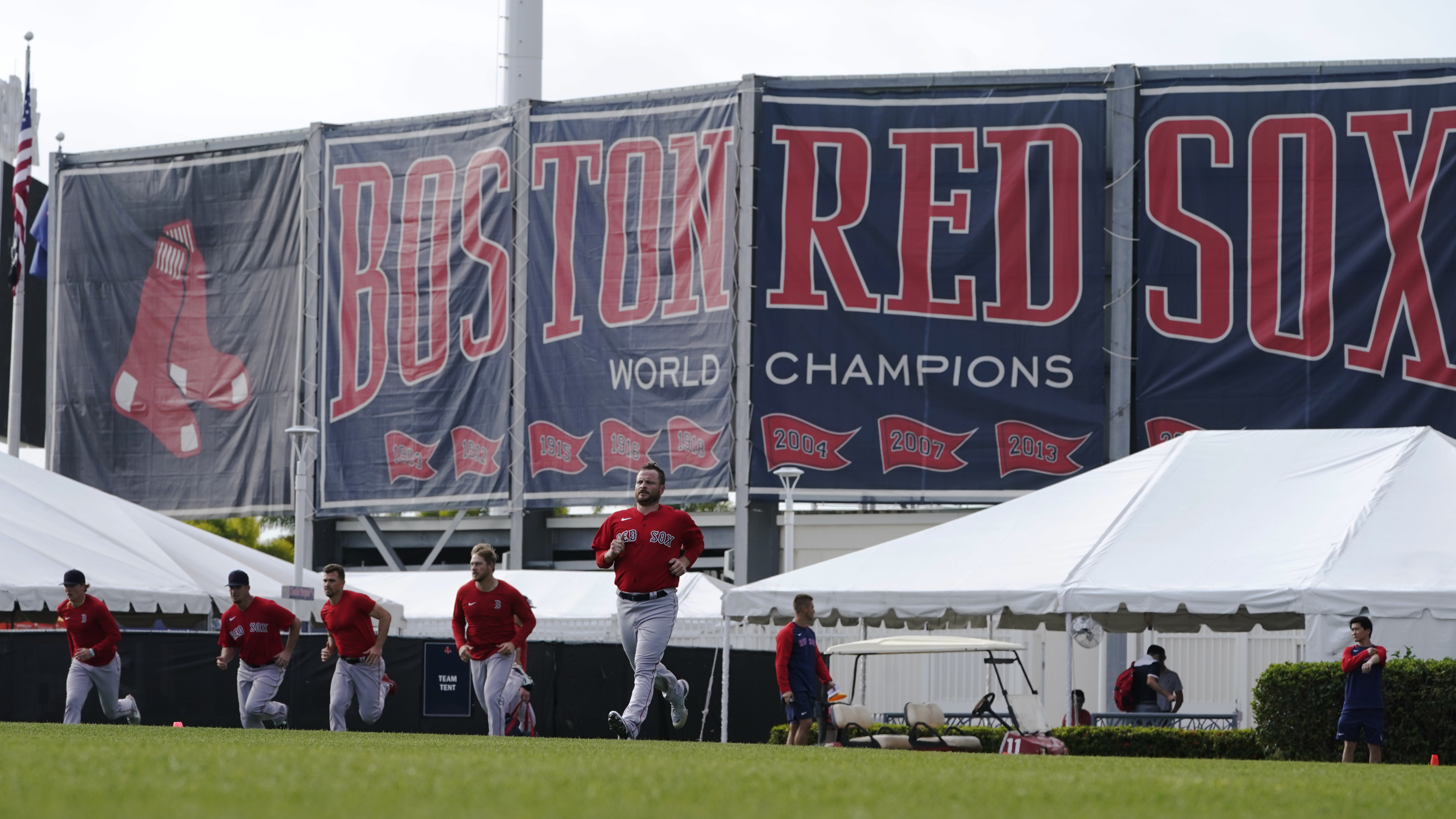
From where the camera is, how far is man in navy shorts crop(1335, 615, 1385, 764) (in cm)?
1531

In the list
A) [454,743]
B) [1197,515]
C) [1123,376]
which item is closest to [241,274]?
[1123,376]

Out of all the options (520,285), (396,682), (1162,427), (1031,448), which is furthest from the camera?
(520,285)

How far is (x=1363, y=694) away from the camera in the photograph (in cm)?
1545

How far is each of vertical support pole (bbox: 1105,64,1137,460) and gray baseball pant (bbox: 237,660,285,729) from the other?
936 inches

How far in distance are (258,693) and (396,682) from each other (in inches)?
304

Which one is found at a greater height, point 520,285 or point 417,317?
point 520,285

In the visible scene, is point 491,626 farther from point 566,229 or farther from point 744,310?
point 566,229

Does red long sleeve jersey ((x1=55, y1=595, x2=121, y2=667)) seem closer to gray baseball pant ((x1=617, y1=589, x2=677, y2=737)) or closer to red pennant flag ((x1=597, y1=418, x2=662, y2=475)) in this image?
gray baseball pant ((x1=617, y1=589, x2=677, y2=737))

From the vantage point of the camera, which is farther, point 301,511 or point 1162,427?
point 1162,427

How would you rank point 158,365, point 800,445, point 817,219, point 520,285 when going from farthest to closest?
point 158,365
point 520,285
point 817,219
point 800,445

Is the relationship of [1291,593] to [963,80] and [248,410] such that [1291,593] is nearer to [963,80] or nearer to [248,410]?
[963,80]

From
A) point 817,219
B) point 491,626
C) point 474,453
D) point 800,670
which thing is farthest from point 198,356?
point 491,626

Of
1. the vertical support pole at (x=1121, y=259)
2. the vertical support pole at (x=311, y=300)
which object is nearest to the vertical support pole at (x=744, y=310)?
the vertical support pole at (x=1121, y=259)

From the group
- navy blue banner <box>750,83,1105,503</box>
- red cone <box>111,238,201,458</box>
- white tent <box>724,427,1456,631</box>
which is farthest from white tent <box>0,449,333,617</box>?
red cone <box>111,238,201,458</box>
